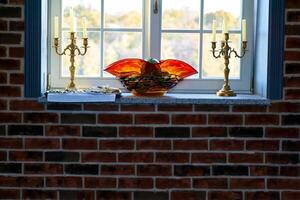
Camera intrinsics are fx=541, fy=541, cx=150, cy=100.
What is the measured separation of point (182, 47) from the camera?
3.27m

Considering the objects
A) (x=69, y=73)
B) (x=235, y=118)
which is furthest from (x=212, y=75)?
(x=69, y=73)

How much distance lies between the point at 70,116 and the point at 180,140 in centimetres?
62

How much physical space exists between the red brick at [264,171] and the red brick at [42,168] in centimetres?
106

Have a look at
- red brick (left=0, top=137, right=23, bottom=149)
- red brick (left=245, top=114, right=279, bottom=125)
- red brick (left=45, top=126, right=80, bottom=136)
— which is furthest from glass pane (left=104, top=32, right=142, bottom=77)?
red brick (left=245, top=114, right=279, bottom=125)

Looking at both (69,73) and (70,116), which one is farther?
(69,73)

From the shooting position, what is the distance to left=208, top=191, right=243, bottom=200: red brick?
3.02 meters

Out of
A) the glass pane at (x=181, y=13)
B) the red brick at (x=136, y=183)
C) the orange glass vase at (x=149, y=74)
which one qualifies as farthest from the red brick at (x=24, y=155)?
the glass pane at (x=181, y=13)

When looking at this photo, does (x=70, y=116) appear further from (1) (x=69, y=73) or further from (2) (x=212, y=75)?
(2) (x=212, y=75)

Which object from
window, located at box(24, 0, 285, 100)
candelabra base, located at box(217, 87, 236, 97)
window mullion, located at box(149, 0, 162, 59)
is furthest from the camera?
window mullion, located at box(149, 0, 162, 59)

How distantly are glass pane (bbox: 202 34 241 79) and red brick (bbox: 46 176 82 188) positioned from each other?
98 centimetres

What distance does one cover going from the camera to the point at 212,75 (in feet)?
10.8

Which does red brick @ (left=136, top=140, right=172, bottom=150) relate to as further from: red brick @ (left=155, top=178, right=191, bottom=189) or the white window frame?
the white window frame

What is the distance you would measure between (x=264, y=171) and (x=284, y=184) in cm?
13

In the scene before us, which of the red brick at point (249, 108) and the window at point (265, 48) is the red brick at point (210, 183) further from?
the window at point (265, 48)
